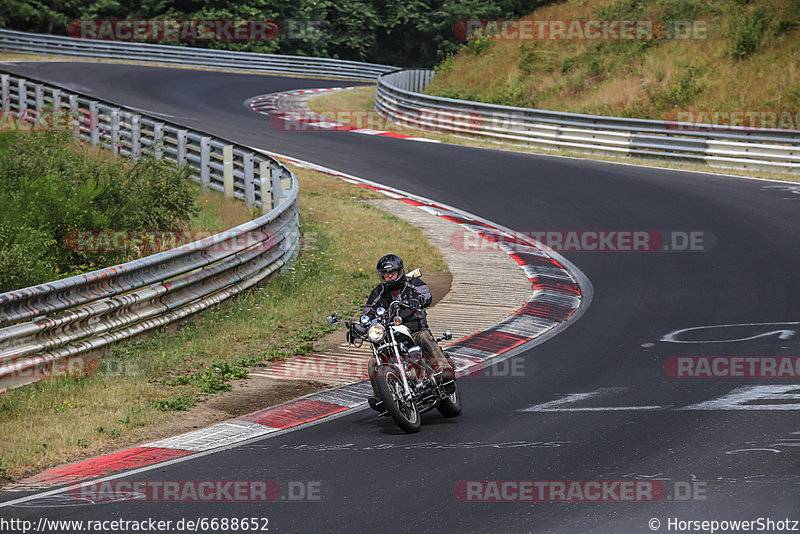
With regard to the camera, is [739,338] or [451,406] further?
[739,338]

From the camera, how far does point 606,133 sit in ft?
87.7

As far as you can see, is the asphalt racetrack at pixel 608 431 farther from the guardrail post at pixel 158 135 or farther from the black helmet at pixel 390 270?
the guardrail post at pixel 158 135

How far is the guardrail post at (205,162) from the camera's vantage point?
1992cm

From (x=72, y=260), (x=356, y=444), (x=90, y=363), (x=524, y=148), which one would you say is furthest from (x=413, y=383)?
(x=524, y=148)

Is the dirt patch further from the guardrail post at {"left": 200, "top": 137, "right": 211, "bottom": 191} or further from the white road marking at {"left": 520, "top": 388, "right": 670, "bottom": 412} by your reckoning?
the guardrail post at {"left": 200, "top": 137, "right": 211, "bottom": 191}

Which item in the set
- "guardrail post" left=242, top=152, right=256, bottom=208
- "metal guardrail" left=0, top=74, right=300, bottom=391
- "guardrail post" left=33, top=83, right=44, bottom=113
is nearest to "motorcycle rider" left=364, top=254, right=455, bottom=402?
"metal guardrail" left=0, top=74, right=300, bottom=391

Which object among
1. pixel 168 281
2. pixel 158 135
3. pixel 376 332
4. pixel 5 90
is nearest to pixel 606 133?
pixel 158 135

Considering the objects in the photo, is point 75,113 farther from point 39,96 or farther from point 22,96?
point 22,96

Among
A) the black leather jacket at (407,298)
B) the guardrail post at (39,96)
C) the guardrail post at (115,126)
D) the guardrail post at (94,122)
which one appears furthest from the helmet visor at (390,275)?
the guardrail post at (39,96)

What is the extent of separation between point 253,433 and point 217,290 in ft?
14.1

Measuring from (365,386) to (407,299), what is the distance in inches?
62.3

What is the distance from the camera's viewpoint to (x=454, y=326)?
1309cm

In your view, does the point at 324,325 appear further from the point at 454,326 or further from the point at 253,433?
the point at 253,433

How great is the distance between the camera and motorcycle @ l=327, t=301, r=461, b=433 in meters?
8.79
